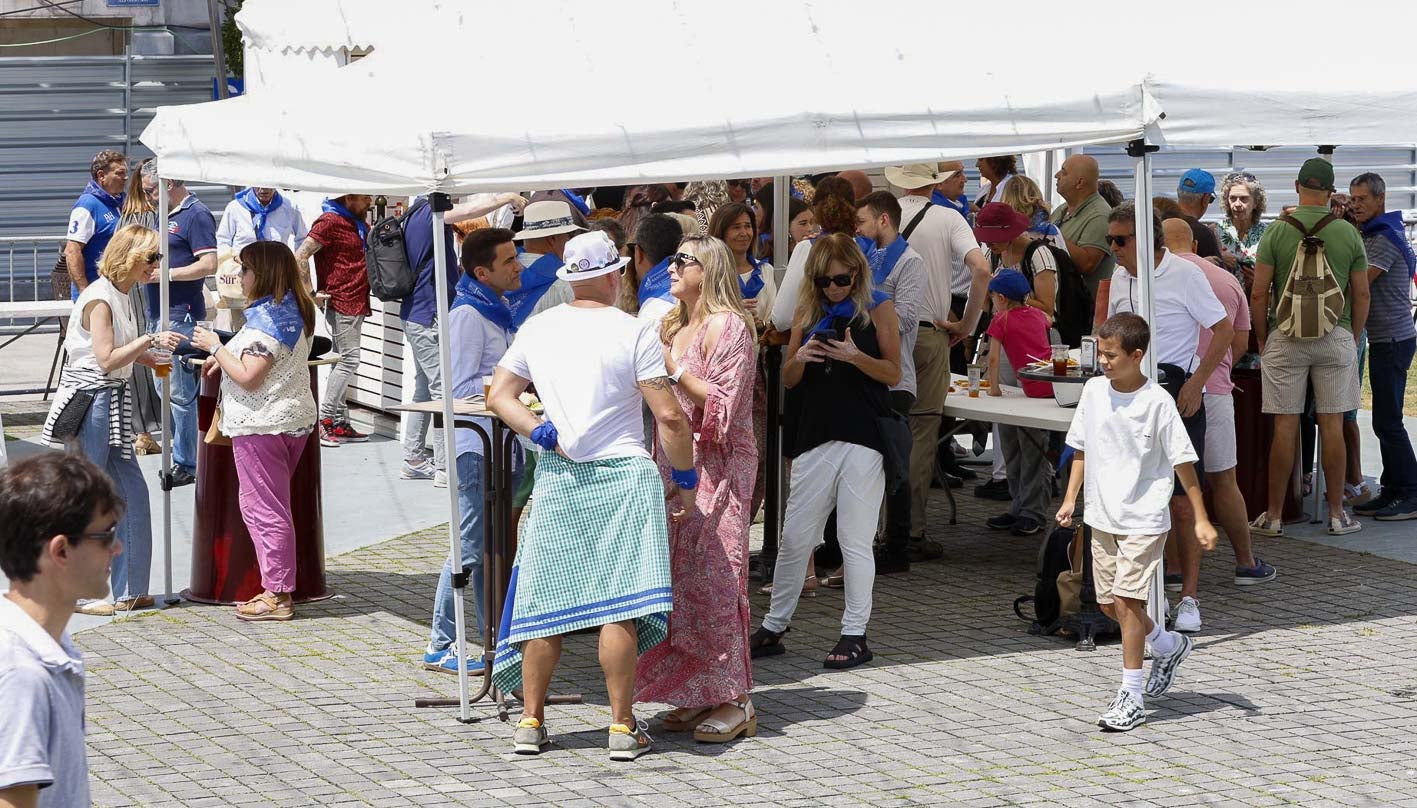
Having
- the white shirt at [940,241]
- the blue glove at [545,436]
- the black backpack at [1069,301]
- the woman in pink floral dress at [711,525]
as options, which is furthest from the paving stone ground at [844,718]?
the black backpack at [1069,301]

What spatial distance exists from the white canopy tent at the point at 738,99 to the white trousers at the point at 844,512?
1213 millimetres

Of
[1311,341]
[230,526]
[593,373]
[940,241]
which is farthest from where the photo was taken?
[940,241]

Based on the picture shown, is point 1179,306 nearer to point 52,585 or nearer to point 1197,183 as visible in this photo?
point 1197,183

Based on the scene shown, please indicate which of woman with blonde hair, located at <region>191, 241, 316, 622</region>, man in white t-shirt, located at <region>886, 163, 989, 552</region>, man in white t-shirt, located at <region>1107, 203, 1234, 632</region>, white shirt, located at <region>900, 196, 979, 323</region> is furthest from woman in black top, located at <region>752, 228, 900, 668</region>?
woman with blonde hair, located at <region>191, 241, 316, 622</region>

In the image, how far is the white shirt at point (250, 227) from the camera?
1266 cm

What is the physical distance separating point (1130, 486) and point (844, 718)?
4.48ft

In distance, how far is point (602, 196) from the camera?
531 inches

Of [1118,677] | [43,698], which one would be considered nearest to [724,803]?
[1118,677]

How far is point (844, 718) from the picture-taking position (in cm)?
679

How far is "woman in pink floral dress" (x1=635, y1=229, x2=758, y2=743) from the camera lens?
662 cm

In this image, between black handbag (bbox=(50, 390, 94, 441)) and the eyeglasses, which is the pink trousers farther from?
the eyeglasses

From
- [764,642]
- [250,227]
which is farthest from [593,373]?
[250,227]

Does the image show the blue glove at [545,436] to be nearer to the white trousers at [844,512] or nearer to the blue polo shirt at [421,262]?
the white trousers at [844,512]

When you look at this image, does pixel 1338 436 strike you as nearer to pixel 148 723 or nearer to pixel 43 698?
pixel 148 723
